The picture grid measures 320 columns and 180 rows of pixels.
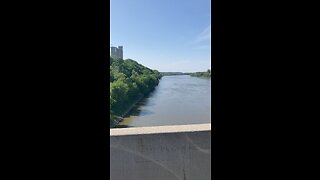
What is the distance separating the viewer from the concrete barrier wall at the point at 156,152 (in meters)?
3.32

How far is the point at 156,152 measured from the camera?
3330mm

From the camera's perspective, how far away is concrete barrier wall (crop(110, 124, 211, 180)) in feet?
10.9

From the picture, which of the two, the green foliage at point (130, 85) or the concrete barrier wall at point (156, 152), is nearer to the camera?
the concrete barrier wall at point (156, 152)

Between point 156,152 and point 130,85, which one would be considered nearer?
point 156,152

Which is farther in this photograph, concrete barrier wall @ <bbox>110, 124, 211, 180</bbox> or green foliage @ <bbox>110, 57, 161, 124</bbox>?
green foliage @ <bbox>110, 57, 161, 124</bbox>
